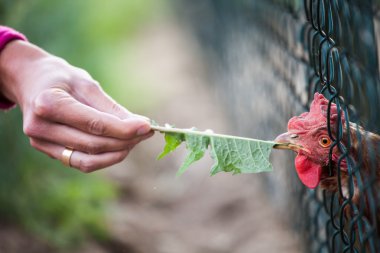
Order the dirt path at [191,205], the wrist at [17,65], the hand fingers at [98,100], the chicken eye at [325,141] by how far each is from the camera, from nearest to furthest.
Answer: the chicken eye at [325,141] → the hand fingers at [98,100] → the wrist at [17,65] → the dirt path at [191,205]

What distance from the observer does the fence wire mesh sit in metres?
2.12

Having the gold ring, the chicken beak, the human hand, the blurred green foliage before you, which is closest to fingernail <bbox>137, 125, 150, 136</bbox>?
the human hand

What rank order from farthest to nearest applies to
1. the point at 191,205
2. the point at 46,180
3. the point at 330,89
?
the point at 191,205 < the point at 46,180 < the point at 330,89

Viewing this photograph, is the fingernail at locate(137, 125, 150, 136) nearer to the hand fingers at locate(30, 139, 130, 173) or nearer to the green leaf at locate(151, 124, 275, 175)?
the green leaf at locate(151, 124, 275, 175)

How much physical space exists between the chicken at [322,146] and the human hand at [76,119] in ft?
1.64

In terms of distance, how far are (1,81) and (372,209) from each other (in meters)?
1.63

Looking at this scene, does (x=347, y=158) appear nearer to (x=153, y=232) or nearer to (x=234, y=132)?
(x=153, y=232)

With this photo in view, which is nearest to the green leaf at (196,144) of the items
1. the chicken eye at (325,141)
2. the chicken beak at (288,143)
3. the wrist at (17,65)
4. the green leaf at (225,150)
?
the green leaf at (225,150)

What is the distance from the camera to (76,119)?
2.30 metres

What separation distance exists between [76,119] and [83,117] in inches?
1.2

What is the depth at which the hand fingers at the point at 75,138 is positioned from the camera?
2280 millimetres

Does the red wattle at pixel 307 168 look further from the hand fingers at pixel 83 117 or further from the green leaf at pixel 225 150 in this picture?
the hand fingers at pixel 83 117

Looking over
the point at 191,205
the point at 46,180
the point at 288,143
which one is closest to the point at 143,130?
the point at 288,143

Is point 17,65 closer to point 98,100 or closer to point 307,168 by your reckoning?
point 98,100
